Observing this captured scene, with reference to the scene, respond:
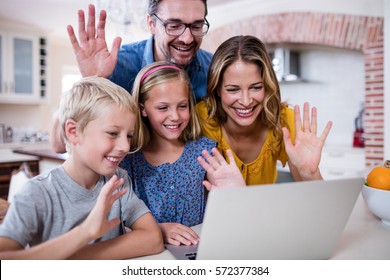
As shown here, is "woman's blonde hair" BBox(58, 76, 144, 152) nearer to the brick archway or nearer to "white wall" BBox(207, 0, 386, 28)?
the brick archway

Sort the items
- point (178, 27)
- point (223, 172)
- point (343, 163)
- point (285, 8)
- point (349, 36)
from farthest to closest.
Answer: point (285, 8), point (349, 36), point (343, 163), point (178, 27), point (223, 172)

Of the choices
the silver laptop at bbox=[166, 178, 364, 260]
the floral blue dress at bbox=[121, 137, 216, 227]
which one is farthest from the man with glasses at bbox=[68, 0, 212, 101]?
the silver laptop at bbox=[166, 178, 364, 260]

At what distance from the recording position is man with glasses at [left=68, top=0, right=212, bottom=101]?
1.88 feet

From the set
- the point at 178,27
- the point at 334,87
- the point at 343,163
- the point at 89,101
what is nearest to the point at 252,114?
the point at 178,27

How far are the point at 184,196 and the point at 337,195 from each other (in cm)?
30

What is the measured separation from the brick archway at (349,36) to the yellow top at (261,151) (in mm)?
1005

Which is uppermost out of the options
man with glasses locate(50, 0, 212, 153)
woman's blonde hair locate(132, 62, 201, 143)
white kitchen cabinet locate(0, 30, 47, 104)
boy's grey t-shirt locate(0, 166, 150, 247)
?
white kitchen cabinet locate(0, 30, 47, 104)

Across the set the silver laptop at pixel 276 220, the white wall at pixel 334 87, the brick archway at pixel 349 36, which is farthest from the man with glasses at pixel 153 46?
the white wall at pixel 334 87

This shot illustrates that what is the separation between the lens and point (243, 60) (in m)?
0.67

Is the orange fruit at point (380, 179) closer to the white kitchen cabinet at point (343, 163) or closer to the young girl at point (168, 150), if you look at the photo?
the young girl at point (168, 150)

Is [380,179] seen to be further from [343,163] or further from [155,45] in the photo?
[343,163]

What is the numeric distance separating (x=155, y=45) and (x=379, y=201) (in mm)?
473

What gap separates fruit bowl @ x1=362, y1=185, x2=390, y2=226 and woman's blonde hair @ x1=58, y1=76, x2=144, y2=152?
41 cm
